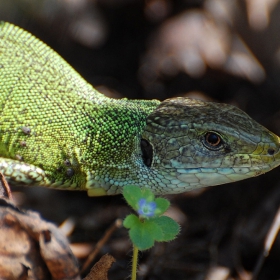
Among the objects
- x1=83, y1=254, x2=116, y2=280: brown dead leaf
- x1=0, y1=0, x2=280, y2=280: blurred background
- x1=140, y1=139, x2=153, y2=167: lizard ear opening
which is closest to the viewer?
x1=83, y1=254, x2=116, y2=280: brown dead leaf

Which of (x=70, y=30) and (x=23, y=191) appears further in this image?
(x=70, y=30)

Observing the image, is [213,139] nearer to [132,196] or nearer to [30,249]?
[132,196]

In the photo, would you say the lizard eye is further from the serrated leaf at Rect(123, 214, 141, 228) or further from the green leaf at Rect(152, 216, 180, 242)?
the serrated leaf at Rect(123, 214, 141, 228)

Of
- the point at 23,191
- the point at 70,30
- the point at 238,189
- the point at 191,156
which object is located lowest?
the point at 23,191

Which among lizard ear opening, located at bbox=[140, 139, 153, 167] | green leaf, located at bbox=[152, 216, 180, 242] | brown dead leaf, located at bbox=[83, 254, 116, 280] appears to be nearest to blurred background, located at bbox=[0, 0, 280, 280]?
lizard ear opening, located at bbox=[140, 139, 153, 167]

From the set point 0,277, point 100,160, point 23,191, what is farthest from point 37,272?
point 23,191

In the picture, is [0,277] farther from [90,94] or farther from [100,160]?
[90,94]

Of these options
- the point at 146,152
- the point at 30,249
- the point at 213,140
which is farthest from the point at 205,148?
the point at 30,249
